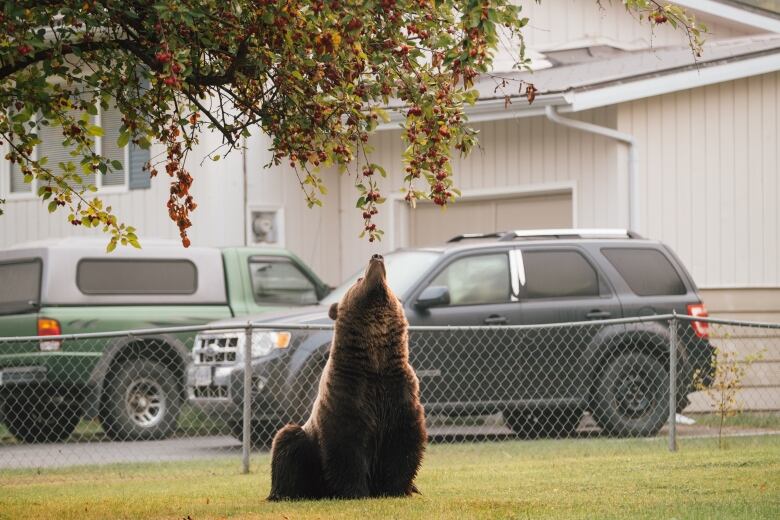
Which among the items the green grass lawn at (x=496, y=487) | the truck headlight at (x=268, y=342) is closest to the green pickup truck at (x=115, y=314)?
the truck headlight at (x=268, y=342)

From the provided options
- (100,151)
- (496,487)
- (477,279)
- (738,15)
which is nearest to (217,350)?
(477,279)

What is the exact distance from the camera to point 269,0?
658 centimetres

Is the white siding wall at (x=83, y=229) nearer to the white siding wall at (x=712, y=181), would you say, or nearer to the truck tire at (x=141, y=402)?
the truck tire at (x=141, y=402)

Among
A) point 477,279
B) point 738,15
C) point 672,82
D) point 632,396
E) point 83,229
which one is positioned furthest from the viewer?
point 83,229

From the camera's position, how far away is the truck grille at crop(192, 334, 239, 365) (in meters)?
13.7

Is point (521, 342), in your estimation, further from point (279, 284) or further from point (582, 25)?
point (582, 25)

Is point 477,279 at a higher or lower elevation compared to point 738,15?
lower

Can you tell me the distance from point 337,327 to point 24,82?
2.13 meters

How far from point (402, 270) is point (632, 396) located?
8.49ft

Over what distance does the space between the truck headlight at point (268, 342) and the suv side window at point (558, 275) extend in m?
2.52

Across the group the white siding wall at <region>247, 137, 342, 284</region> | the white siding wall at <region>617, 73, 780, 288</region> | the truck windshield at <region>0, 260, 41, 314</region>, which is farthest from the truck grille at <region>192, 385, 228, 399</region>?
the white siding wall at <region>617, 73, 780, 288</region>

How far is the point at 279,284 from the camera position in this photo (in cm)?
1678

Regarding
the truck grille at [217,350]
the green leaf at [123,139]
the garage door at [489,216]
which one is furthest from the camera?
the garage door at [489,216]

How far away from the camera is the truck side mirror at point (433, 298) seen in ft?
45.2
